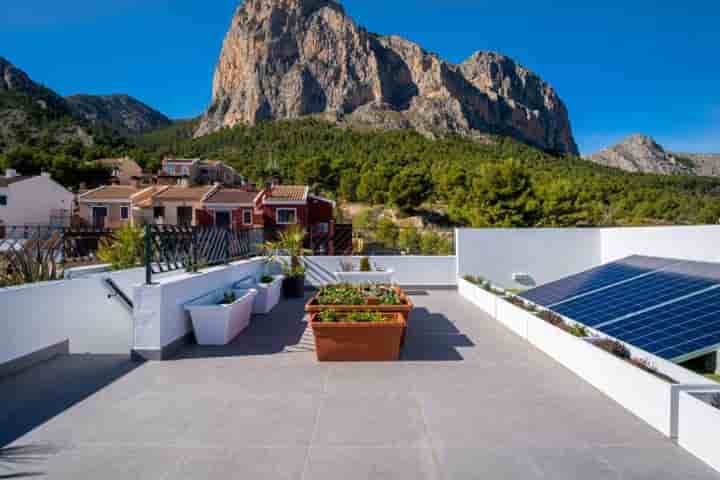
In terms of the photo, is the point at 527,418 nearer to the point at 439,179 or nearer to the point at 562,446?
the point at 562,446

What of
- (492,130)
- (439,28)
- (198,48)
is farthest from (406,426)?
(492,130)

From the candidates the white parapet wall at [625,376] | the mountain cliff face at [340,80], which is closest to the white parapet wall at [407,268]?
the white parapet wall at [625,376]

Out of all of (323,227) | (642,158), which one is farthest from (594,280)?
(642,158)

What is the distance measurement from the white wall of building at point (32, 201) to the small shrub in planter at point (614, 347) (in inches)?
1415

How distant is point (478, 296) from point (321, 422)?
6087mm

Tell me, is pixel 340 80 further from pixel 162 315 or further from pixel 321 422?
pixel 321 422

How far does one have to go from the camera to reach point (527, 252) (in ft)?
36.0

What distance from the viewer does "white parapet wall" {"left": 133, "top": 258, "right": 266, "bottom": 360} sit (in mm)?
4973

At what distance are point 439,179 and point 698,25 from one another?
29699 mm

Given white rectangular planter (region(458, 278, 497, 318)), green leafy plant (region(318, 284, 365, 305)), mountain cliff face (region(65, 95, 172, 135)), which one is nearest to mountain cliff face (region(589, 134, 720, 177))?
white rectangular planter (region(458, 278, 497, 318))

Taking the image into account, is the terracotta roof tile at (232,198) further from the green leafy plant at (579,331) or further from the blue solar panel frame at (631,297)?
the green leafy plant at (579,331)

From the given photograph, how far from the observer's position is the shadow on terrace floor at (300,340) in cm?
531

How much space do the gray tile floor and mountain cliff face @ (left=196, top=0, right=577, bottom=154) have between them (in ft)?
242

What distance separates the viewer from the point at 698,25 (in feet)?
138
